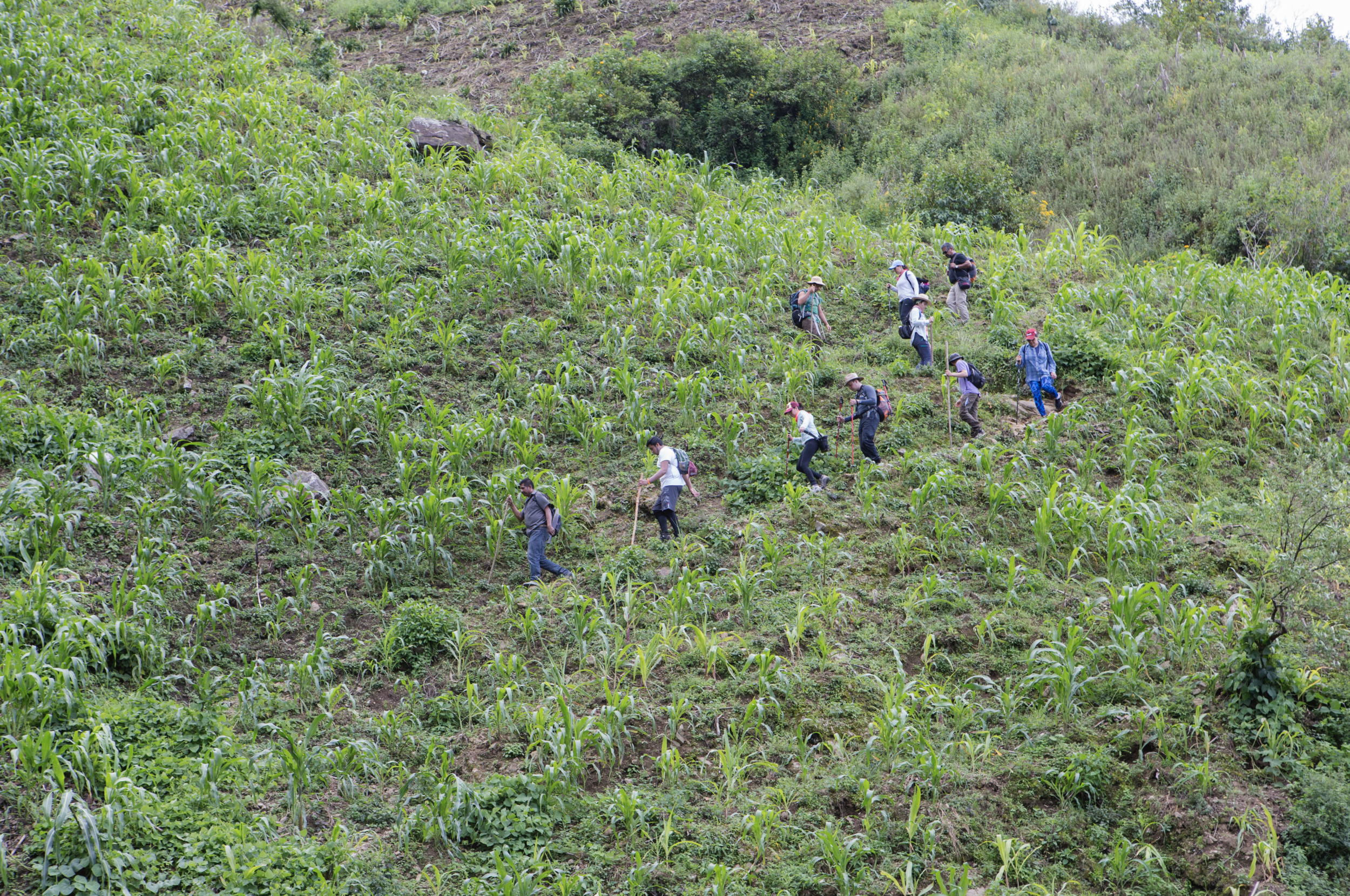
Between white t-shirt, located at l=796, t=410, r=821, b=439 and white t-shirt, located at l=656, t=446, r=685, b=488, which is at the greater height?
white t-shirt, located at l=796, t=410, r=821, b=439

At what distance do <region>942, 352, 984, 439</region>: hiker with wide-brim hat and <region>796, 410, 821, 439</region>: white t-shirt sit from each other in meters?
1.80

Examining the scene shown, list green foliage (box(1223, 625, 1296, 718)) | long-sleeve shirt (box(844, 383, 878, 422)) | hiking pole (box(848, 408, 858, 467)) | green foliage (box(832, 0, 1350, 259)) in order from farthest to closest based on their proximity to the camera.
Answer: green foliage (box(832, 0, 1350, 259))
hiking pole (box(848, 408, 858, 467))
long-sleeve shirt (box(844, 383, 878, 422))
green foliage (box(1223, 625, 1296, 718))

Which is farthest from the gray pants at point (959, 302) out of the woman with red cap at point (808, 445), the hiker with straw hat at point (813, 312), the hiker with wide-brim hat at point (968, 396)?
the woman with red cap at point (808, 445)

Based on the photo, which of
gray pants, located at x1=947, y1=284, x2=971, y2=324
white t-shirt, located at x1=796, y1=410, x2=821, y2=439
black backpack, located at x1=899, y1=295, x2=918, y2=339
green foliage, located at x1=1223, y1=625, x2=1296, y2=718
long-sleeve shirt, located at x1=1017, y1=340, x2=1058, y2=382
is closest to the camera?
green foliage, located at x1=1223, y1=625, x2=1296, y2=718

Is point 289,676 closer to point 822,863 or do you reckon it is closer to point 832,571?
point 822,863

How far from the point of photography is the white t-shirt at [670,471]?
9227mm

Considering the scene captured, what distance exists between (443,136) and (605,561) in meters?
11.1

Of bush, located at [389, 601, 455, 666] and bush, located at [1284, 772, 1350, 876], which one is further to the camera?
bush, located at [389, 601, 455, 666]

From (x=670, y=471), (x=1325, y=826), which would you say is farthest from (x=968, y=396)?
(x=1325, y=826)

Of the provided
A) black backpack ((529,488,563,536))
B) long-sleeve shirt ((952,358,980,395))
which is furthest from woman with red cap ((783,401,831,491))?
black backpack ((529,488,563,536))

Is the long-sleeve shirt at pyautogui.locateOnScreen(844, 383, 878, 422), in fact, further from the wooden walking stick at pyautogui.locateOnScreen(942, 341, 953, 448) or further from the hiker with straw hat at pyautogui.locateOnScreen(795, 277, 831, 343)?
the hiker with straw hat at pyautogui.locateOnScreen(795, 277, 831, 343)

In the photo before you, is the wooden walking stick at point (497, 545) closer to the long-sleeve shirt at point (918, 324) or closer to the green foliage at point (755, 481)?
the green foliage at point (755, 481)

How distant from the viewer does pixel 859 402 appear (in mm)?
10180

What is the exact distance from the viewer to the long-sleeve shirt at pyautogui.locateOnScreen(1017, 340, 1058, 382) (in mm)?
10930
